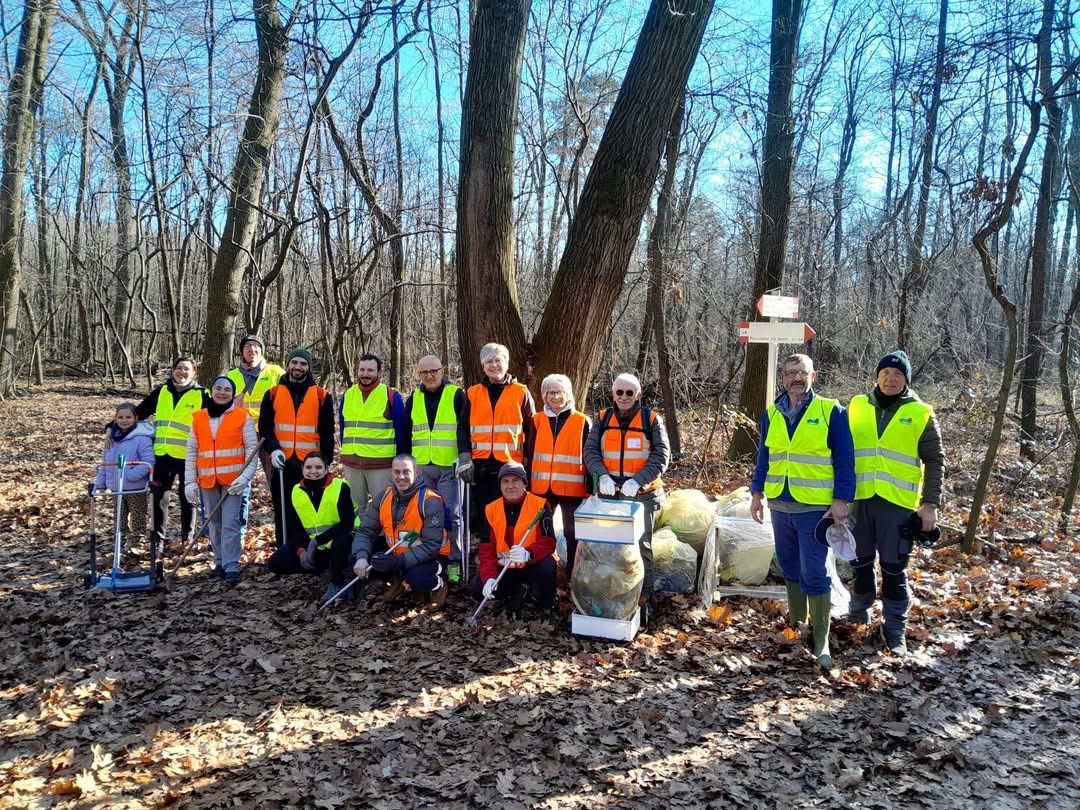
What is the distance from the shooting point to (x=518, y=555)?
5.21 meters

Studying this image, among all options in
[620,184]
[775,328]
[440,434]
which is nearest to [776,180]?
[775,328]

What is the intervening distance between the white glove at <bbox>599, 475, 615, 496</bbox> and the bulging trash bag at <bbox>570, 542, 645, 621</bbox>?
0.40m

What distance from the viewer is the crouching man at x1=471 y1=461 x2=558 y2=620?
17.5 ft

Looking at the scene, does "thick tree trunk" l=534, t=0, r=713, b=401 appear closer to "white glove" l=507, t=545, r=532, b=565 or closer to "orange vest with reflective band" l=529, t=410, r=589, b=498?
"orange vest with reflective band" l=529, t=410, r=589, b=498

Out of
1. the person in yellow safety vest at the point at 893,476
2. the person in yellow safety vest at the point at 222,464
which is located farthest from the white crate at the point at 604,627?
the person in yellow safety vest at the point at 222,464

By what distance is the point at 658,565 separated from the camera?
5723 mm

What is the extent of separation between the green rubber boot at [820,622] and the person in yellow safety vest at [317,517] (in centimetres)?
357

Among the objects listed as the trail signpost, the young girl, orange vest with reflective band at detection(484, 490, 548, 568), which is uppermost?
the trail signpost

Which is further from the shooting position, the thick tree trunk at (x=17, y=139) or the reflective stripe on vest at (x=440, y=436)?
the thick tree trunk at (x=17, y=139)

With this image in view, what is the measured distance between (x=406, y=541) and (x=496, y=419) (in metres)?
1.21

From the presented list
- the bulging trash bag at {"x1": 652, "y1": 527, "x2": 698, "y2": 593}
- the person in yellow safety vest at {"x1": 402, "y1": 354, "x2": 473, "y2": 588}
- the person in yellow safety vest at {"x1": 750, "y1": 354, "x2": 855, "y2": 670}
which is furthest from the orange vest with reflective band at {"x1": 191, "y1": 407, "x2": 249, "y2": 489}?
the person in yellow safety vest at {"x1": 750, "y1": 354, "x2": 855, "y2": 670}

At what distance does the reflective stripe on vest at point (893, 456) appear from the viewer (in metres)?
4.64

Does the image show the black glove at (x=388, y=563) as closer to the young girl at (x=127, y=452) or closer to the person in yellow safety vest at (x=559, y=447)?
the person in yellow safety vest at (x=559, y=447)

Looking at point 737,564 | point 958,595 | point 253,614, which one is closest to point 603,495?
point 737,564
